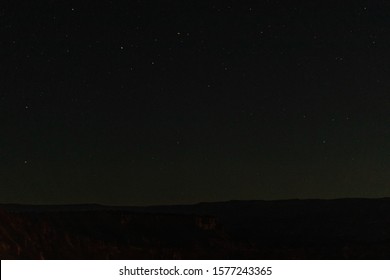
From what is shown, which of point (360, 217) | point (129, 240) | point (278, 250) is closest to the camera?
point (360, 217)
